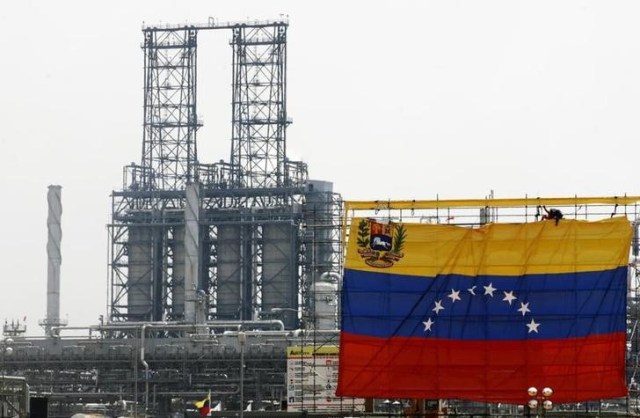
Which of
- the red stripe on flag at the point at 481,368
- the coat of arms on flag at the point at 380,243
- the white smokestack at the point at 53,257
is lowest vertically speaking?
the red stripe on flag at the point at 481,368

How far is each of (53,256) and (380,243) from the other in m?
78.1

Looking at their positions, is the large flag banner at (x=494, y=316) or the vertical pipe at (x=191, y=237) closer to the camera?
the large flag banner at (x=494, y=316)

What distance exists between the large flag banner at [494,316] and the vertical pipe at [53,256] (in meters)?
73.1

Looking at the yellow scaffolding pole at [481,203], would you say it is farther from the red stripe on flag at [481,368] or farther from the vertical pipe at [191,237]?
the vertical pipe at [191,237]

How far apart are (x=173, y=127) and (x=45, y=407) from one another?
93.7 m

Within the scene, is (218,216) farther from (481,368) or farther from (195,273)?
(481,368)

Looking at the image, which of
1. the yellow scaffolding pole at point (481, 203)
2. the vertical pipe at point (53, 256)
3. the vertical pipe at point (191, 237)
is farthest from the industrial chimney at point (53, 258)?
the yellow scaffolding pole at point (481, 203)

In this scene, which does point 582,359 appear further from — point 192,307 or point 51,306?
point 51,306

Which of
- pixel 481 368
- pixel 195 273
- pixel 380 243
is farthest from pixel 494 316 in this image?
pixel 195 273

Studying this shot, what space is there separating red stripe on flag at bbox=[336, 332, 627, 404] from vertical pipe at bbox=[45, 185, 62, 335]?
73.2 metres

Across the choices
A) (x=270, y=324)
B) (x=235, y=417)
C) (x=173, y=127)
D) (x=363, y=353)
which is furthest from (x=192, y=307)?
(x=363, y=353)

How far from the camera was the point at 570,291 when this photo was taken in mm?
71438

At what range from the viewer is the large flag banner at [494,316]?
71.2 m

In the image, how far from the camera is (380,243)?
239 feet
